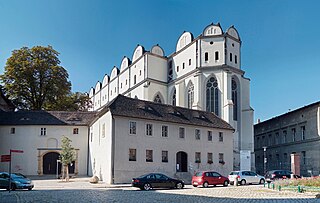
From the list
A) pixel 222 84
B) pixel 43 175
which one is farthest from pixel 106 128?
pixel 222 84

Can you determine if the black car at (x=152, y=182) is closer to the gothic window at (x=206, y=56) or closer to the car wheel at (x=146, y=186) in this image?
the car wheel at (x=146, y=186)

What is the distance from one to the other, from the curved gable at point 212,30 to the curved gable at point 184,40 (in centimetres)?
398

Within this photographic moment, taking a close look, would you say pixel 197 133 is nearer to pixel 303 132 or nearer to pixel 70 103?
pixel 303 132

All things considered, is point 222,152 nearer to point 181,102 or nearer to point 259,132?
point 181,102

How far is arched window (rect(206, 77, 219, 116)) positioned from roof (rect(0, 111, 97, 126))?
2053 cm

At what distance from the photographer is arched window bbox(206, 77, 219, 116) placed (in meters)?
58.8

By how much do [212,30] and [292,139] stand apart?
21637mm

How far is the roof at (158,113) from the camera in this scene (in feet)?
117

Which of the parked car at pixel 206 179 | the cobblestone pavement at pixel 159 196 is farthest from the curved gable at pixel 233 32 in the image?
the cobblestone pavement at pixel 159 196

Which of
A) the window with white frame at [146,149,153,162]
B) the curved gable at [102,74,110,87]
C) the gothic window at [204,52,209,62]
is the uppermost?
the curved gable at [102,74,110,87]

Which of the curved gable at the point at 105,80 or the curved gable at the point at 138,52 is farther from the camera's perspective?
the curved gable at the point at 105,80

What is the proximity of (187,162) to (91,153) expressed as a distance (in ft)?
37.4

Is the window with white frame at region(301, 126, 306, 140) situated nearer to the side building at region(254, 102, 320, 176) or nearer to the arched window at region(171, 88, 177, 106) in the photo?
the side building at region(254, 102, 320, 176)

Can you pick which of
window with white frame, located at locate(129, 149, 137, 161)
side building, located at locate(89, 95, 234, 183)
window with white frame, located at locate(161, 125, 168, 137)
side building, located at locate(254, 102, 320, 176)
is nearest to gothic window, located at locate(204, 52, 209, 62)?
side building, located at locate(254, 102, 320, 176)
